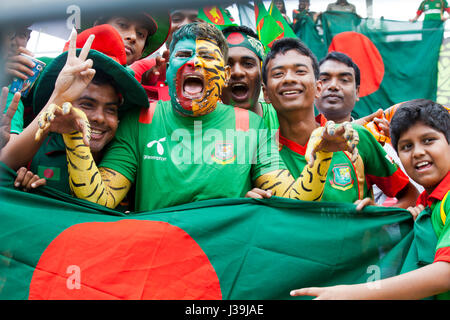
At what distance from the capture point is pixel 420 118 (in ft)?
9.29

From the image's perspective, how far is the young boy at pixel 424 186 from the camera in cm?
219

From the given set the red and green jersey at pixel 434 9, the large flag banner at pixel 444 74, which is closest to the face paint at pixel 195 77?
the large flag banner at pixel 444 74

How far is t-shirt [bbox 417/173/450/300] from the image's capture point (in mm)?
2230

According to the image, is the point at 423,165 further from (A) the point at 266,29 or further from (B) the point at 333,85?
(A) the point at 266,29

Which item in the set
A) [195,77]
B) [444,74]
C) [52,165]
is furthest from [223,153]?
[444,74]

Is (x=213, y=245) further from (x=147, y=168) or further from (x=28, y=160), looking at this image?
(x=28, y=160)

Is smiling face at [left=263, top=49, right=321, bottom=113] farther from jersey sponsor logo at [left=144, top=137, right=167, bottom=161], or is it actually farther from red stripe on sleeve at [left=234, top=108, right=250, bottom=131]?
jersey sponsor logo at [left=144, top=137, right=167, bottom=161]

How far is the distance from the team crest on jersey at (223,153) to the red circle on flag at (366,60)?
5.37 metres

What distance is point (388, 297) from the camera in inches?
86.4

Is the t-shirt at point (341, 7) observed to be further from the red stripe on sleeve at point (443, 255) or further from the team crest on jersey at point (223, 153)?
the red stripe on sleeve at point (443, 255)

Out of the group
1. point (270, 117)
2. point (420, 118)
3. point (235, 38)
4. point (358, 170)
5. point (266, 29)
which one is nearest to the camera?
point (420, 118)

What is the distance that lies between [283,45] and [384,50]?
16.2ft

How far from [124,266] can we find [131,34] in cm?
227

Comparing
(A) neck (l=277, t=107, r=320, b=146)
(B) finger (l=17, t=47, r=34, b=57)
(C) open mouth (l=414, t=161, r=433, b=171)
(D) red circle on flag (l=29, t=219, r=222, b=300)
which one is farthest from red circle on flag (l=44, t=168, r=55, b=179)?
(C) open mouth (l=414, t=161, r=433, b=171)
